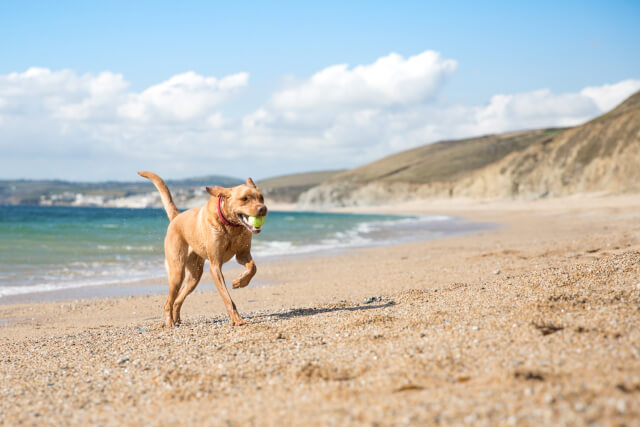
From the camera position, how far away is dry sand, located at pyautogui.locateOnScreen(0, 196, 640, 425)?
11.3 ft

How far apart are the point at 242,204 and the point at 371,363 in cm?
255

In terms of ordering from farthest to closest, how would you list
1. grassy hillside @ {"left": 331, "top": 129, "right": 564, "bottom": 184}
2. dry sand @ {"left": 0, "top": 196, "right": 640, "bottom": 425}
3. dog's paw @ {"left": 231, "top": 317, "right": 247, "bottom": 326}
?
grassy hillside @ {"left": 331, "top": 129, "right": 564, "bottom": 184} < dog's paw @ {"left": 231, "top": 317, "right": 247, "bottom": 326} < dry sand @ {"left": 0, "top": 196, "right": 640, "bottom": 425}

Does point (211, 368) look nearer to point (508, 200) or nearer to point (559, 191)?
point (559, 191)

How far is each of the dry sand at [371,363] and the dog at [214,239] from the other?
0.50 m

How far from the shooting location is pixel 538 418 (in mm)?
3062

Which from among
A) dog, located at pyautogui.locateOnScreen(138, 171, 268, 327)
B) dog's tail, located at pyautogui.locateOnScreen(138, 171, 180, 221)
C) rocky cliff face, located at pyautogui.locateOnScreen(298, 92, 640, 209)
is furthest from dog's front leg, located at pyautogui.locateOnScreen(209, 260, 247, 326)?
rocky cliff face, located at pyautogui.locateOnScreen(298, 92, 640, 209)

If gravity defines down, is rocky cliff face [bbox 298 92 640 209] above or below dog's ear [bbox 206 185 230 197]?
above

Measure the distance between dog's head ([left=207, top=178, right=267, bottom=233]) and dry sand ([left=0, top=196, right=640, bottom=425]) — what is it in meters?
1.37

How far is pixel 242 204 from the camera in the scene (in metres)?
6.19

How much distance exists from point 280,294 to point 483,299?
5.26m

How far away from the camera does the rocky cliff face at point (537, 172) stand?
64438 mm

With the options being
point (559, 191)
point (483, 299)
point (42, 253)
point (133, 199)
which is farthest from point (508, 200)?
point (133, 199)

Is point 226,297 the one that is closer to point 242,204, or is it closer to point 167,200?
point 242,204

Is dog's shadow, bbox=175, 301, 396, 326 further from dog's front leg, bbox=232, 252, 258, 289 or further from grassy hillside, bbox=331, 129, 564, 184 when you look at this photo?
grassy hillside, bbox=331, 129, 564, 184
